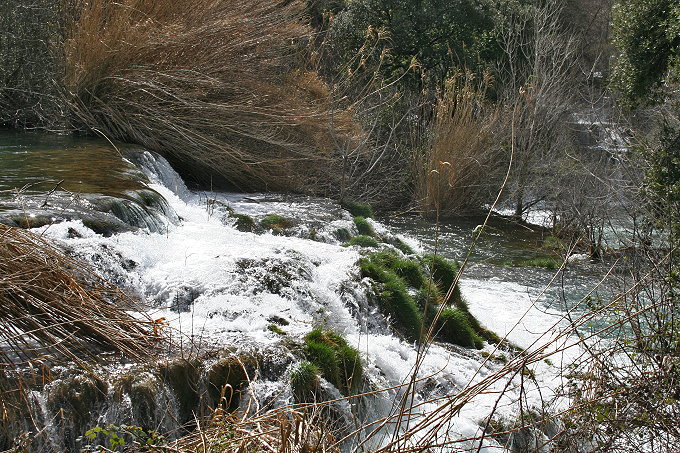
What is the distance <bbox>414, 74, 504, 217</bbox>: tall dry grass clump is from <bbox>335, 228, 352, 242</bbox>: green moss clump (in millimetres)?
4140

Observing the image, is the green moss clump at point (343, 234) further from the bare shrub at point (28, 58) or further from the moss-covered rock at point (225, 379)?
the bare shrub at point (28, 58)

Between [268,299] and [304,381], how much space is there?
1424 mm

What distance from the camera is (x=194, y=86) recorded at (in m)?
12.0

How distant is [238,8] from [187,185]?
320 cm

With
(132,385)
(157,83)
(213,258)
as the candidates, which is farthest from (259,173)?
(132,385)

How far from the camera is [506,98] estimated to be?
52.3 ft

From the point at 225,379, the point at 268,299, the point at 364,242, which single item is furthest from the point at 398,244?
the point at 225,379

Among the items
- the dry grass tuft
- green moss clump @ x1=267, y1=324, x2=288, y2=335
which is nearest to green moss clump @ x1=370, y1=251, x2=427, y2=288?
green moss clump @ x1=267, y1=324, x2=288, y2=335

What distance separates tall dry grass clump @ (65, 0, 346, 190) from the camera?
11.6 m

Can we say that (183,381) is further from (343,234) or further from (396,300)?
(343,234)

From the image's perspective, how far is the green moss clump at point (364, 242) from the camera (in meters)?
9.80

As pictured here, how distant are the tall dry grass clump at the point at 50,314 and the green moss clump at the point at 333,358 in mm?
1258

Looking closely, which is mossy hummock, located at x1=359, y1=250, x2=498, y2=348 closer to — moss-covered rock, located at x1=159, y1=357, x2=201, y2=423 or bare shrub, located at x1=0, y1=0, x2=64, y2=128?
moss-covered rock, located at x1=159, y1=357, x2=201, y2=423

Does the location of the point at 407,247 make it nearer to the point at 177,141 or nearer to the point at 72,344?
the point at 177,141
